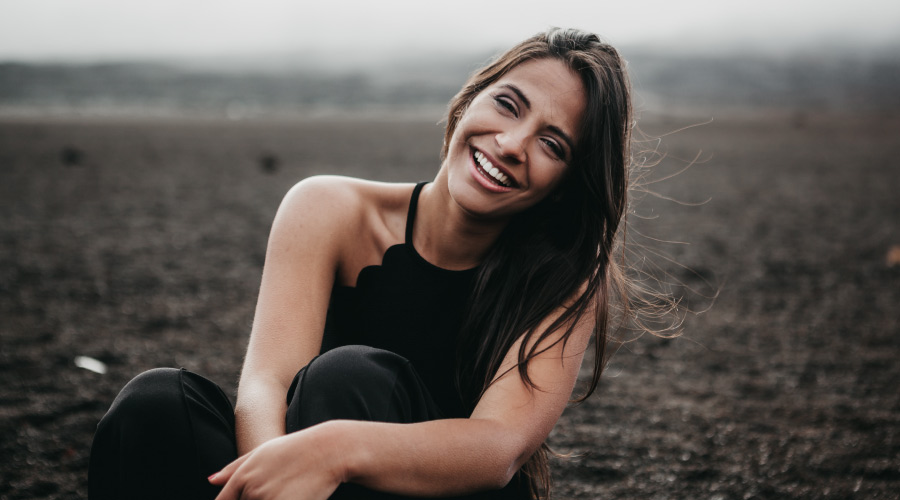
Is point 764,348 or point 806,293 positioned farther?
point 806,293

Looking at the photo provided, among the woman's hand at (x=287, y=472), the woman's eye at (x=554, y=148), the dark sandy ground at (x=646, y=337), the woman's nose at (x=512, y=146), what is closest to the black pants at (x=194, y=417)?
the woman's hand at (x=287, y=472)

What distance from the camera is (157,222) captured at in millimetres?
9312

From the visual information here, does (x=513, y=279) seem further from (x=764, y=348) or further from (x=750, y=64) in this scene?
(x=750, y=64)

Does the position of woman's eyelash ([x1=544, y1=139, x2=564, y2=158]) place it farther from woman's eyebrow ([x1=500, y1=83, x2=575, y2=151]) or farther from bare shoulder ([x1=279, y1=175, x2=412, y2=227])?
bare shoulder ([x1=279, y1=175, x2=412, y2=227])

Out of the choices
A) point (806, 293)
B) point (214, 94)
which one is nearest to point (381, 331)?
point (806, 293)

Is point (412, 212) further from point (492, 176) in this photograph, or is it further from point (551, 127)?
point (551, 127)

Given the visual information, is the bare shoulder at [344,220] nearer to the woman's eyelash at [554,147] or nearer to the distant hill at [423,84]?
the woman's eyelash at [554,147]

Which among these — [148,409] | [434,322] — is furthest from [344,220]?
[148,409]

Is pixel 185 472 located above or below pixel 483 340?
below

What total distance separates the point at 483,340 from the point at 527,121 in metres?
0.66

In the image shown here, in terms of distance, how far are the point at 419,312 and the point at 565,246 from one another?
508 millimetres

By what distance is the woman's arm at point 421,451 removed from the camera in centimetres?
153

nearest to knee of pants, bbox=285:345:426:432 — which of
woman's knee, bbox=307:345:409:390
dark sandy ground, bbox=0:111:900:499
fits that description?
woman's knee, bbox=307:345:409:390

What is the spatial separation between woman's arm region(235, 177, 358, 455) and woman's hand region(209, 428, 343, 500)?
0.29 meters
